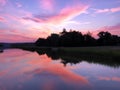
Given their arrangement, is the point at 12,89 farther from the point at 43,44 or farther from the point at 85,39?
the point at 43,44

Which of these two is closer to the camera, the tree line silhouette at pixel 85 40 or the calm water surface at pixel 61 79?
the calm water surface at pixel 61 79

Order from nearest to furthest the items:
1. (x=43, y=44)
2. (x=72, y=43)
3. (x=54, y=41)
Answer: (x=72, y=43)
(x=54, y=41)
(x=43, y=44)

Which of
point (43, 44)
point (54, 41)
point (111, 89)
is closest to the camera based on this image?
point (111, 89)

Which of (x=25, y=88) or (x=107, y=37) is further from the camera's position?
(x=107, y=37)

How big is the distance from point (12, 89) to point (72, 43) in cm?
7611

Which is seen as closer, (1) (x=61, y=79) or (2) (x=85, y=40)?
(1) (x=61, y=79)

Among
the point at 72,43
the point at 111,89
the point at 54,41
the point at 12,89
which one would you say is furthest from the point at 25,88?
the point at 54,41

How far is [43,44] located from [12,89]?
110 meters

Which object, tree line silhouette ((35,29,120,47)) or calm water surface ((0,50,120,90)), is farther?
tree line silhouette ((35,29,120,47))

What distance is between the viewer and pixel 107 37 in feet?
307

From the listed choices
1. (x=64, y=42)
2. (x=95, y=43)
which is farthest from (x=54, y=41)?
(x=95, y=43)

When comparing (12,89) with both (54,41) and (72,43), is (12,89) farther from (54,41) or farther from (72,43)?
(54,41)

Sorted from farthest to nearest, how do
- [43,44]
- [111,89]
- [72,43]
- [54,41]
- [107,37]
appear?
[43,44] → [54,41] → [107,37] → [72,43] → [111,89]

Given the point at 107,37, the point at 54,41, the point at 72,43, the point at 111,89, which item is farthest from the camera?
the point at 54,41
